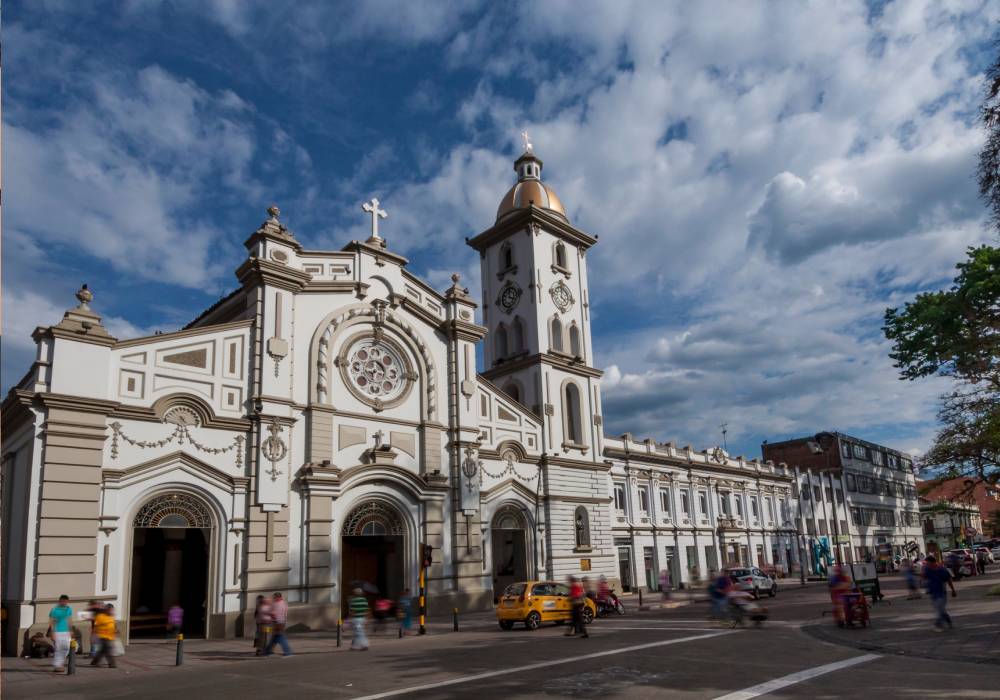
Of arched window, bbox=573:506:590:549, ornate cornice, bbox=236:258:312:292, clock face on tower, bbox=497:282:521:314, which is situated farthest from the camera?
clock face on tower, bbox=497:282:521:314

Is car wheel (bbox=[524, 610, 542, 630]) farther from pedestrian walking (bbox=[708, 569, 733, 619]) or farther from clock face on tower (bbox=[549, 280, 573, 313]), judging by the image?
clock face on tower (bbox=[549, 280, 573, 313])

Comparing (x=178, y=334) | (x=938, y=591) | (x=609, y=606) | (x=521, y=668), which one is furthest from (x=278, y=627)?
(x=938, y=591)

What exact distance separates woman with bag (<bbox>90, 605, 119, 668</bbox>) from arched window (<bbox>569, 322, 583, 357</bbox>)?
87.8 ft

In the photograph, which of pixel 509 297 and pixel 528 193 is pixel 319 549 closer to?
pixel 509 297

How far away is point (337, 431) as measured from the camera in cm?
2781

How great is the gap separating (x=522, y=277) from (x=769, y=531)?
31.6 m

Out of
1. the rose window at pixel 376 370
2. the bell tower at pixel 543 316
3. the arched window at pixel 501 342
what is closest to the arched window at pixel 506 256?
the bell tower at pixel 543 316

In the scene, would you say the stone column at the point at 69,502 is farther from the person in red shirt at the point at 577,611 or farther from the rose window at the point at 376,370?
the person in red shirt at the point at 577,611

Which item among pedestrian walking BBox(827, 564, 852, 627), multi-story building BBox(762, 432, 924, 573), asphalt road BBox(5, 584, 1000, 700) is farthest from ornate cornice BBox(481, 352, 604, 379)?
multi-story building BBox(762, 432, 924, 573)

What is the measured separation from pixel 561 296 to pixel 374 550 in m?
17.0

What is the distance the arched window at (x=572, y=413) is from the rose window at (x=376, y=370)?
10345mm

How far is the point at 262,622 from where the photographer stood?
18922 millimetres

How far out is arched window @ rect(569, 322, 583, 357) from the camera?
40188mm

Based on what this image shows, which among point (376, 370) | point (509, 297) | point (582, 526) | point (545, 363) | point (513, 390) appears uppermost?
point (509, 297)
